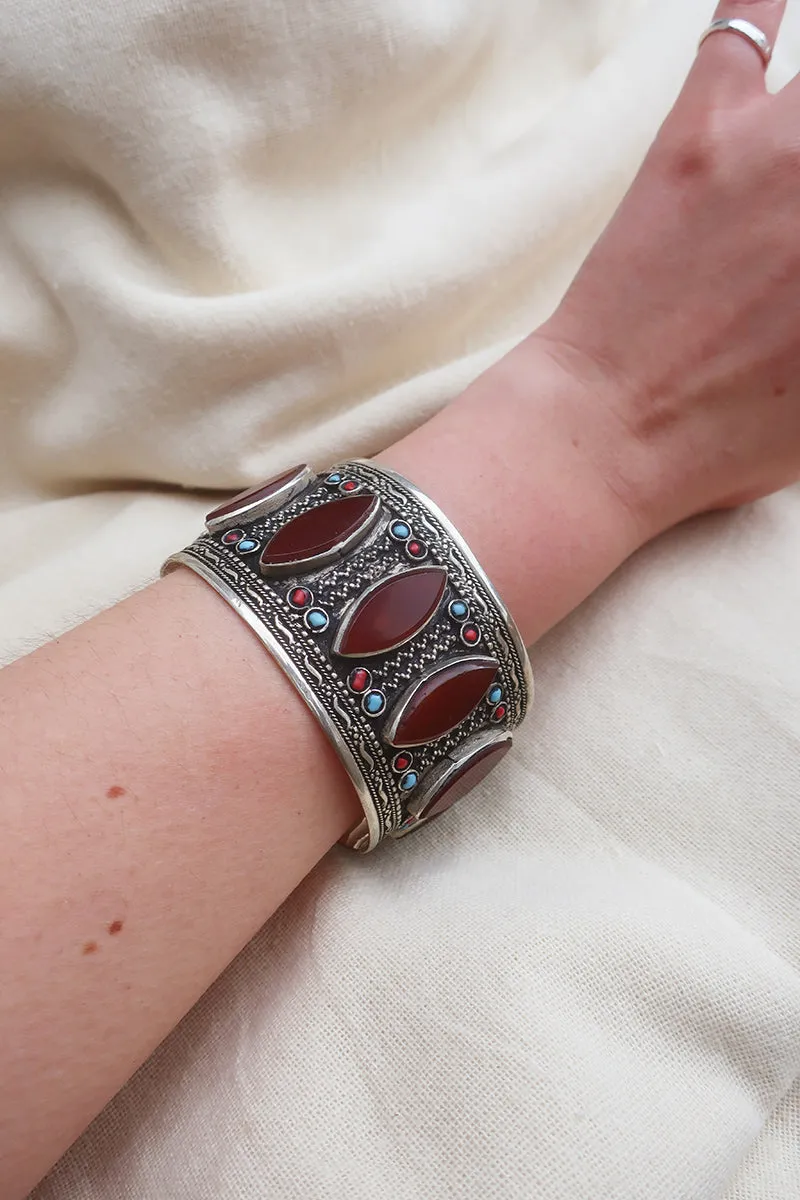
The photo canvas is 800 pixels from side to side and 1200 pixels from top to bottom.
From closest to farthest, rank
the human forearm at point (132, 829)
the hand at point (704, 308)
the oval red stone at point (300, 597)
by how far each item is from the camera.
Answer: the human forearm at point (132, 829) < the oval red stone at point (300, 597) < the hand at point (704, 308)

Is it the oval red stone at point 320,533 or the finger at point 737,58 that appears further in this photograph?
the finger at point 737,58

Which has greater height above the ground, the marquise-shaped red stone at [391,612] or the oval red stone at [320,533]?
the oval red stone at [320,533]

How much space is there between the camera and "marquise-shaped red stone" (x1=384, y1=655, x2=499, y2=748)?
1.78 ft

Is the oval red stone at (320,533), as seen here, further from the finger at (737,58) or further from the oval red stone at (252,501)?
the finger at (737,58)

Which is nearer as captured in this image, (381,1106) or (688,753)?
(381,1106)

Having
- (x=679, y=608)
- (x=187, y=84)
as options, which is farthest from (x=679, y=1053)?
(x=187, y=84)

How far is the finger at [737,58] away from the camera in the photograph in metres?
0.73

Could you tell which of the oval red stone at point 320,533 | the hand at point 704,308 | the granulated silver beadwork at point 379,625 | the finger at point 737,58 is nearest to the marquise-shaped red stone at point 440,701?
the granulated silver beadwork at point 379,625

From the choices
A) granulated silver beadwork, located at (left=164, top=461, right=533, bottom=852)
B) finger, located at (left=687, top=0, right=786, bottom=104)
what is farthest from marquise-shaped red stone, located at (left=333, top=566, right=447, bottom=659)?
finger, located at (left=687, top=0, right=786, bottom=104)

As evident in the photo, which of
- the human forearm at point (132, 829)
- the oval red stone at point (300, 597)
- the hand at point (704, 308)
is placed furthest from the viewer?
the hand at point (704, 308)

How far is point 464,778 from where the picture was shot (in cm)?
58

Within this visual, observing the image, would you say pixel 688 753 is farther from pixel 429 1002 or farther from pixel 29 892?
pixel 29 892

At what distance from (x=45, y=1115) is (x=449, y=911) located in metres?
0.26

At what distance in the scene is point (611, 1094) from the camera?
502 mm
